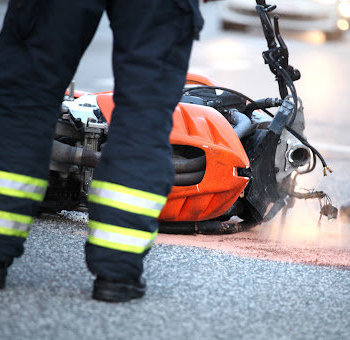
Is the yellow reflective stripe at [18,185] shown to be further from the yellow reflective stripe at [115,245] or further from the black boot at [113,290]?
the black boot at [113,290]

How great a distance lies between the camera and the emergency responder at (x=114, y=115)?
2949 millimetres

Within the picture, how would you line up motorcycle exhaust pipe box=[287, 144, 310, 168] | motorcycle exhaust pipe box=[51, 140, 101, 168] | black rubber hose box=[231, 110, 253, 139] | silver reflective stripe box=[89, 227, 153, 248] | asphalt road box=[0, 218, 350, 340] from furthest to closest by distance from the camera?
motorcycle exhaust pipe box=[287, 144, 310, 168] → black rubber hose box=[231, 110, 253, 139] → motorcycle exhaust pipe box=[51, 140, 101, 168] → silver reflective stripe box=[89, 227, 153, 248] → asphalt road box=[0, 218, 350, 340]

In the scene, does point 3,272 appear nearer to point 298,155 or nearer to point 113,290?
point 113,290

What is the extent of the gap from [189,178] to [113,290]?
1283mm

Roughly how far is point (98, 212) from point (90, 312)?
324mm

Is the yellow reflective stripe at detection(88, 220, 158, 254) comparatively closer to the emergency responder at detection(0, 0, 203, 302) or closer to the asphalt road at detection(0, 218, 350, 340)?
the emergency responder at detection(0, 0, 203, 302)

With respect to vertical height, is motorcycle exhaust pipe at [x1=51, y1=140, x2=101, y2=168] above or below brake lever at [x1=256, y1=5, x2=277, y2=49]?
below

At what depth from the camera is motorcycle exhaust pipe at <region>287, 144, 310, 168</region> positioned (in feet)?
15.2

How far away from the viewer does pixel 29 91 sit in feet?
9.87

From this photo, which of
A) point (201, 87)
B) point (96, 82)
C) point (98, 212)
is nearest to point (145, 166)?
point (98, 212)

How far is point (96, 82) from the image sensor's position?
411 inches

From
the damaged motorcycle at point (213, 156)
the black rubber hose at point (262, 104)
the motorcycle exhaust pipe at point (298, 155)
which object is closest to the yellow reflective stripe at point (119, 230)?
the damaged motorcycle at point (213, 156)

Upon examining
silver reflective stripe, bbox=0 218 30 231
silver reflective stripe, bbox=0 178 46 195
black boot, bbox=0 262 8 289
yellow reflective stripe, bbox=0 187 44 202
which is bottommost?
black boot, bbox=0 262 8 289

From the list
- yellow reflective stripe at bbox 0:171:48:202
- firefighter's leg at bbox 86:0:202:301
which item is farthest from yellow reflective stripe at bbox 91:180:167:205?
yellow reflective stripe at bbox 0:171:48:202
